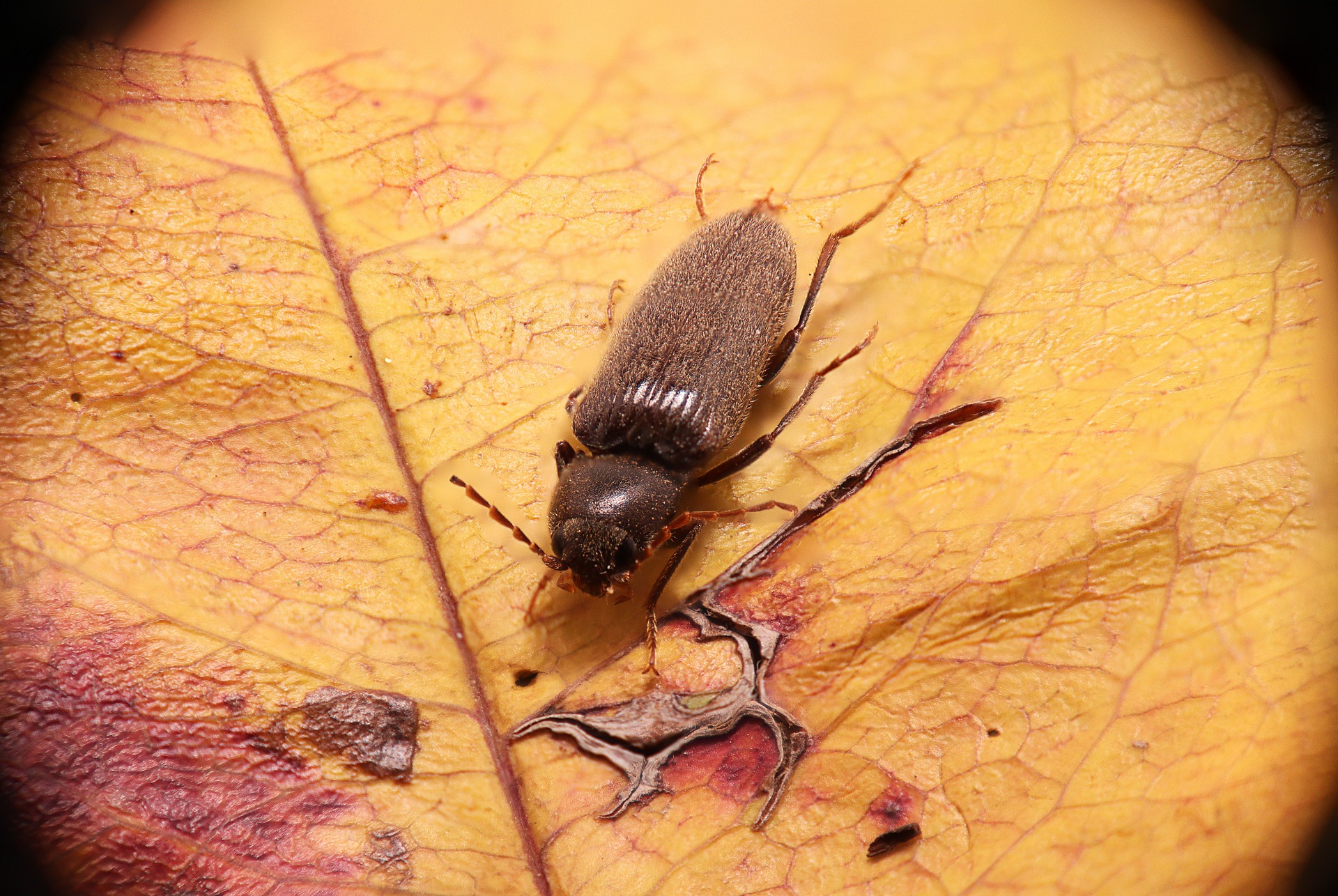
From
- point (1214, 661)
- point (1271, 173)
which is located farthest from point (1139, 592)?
point (1271, 173)

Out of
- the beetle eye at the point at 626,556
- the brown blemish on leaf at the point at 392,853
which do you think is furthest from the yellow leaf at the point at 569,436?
the beetle eye at the point at 626,556

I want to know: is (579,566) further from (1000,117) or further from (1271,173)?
(1271,173)

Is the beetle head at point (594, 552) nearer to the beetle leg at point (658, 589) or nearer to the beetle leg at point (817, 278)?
the beetle leg at point (658, 589)

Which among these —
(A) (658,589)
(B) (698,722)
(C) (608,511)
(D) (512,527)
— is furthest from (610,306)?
(B) (698,722)

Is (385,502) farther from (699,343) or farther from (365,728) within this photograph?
(699,343)

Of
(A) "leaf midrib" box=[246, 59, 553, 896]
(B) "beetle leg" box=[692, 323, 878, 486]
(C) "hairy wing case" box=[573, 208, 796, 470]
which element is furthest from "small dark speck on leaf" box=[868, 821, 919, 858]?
(C) "hairy wing case" box=[573, 208, 796, 470]

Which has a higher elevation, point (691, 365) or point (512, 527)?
point (691, 365)
